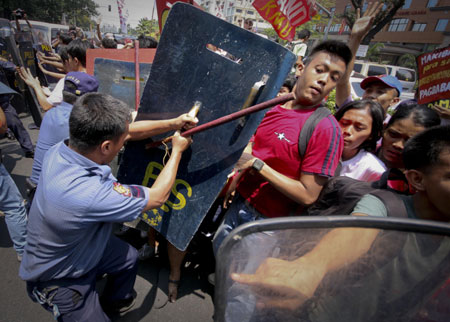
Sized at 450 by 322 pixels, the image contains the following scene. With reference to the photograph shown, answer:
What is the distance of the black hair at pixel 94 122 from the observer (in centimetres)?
119

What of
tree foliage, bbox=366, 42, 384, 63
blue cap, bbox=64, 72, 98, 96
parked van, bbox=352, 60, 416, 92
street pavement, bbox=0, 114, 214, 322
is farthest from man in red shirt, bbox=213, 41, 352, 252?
tree foliage, bbox=366, 42, 384, 63

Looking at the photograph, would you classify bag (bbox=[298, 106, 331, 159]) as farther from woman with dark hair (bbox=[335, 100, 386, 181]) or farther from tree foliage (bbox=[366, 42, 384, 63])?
tree foliage (bbox=[366, 42, 384, 63])

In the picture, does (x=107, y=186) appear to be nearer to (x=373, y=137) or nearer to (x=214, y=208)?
(x=214, y=208)

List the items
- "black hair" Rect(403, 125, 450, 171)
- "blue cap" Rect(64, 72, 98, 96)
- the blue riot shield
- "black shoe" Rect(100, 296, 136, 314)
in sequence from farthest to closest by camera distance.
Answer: the blue riot shield < "blue cap" Rect(64, 72, 98, 96) < "black shoe" Rect(100, 296, 136, 314) < "black hair" Rect(403, 125, 450, 171)

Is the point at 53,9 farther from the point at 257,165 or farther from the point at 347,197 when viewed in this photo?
the point at 347,197

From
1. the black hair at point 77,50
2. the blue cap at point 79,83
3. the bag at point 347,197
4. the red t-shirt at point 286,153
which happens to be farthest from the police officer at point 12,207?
the bag at point 347,197

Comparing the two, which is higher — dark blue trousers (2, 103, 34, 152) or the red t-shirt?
the red t-shirt

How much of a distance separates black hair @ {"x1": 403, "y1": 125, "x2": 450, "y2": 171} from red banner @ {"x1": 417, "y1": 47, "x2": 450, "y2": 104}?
216 cm

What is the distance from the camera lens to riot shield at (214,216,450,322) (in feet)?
→ 1.87

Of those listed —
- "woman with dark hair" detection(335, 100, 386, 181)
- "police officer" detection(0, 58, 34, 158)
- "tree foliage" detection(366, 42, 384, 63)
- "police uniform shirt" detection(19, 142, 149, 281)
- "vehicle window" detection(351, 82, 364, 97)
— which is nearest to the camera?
"police uniform shirt" detection(19, 142, 149, 281)

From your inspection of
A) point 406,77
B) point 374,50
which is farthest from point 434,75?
point 374,50

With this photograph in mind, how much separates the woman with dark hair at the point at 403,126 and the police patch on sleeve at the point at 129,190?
5.35 ft

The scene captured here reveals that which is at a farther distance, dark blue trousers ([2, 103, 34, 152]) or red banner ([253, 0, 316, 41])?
red banner ([253, 0, 316, 41])

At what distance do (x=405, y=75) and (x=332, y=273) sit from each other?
16.3m
